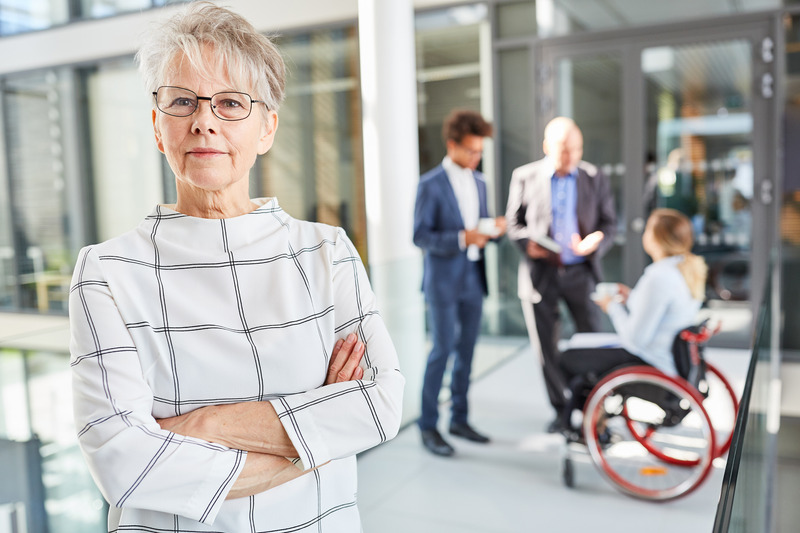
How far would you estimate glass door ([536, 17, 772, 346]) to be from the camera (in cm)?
546

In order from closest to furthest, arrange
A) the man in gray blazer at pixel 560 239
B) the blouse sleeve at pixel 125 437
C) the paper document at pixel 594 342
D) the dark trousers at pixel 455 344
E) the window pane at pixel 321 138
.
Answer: the blouse sleeve at pixel 125 437, the paper document at pixel 594 342, the dark trousers at pixel 455 344, the man in gray blazer at pixel 560 239, the window pane at pixel 321 138

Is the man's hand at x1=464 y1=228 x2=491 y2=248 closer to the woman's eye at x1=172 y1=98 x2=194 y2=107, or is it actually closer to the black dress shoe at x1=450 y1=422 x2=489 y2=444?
the black dress shoe at x1=450 y1=422 x2=489 y2=444

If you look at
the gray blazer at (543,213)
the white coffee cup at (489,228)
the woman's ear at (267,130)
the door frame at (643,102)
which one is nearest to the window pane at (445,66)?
the door frame at (643,102)

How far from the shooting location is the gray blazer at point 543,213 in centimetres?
363

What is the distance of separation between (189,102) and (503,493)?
2428 millimetres

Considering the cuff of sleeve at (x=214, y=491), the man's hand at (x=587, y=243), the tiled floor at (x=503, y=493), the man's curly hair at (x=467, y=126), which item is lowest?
the tiled floor at (x=503, y=493)

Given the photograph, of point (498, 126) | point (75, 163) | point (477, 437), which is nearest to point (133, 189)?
point (75, 163)

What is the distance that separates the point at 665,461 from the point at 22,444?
7.96ft

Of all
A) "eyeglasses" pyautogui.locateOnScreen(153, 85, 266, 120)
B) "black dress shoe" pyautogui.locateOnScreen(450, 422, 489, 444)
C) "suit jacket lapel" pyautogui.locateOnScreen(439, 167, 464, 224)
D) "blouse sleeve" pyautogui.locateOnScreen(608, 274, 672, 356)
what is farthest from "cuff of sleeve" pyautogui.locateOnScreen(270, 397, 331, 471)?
"black dress shoe" pyautogui.locateOnScreen(450, 422, 489, 444)

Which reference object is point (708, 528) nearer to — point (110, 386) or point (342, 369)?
point (342, 369)

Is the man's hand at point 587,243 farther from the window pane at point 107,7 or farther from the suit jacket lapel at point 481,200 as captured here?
the window pane at point 107,7

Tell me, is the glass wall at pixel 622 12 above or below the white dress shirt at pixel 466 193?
above

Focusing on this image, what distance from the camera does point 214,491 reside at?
0.93 m

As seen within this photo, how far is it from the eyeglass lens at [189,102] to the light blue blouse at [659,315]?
7.17 ft
